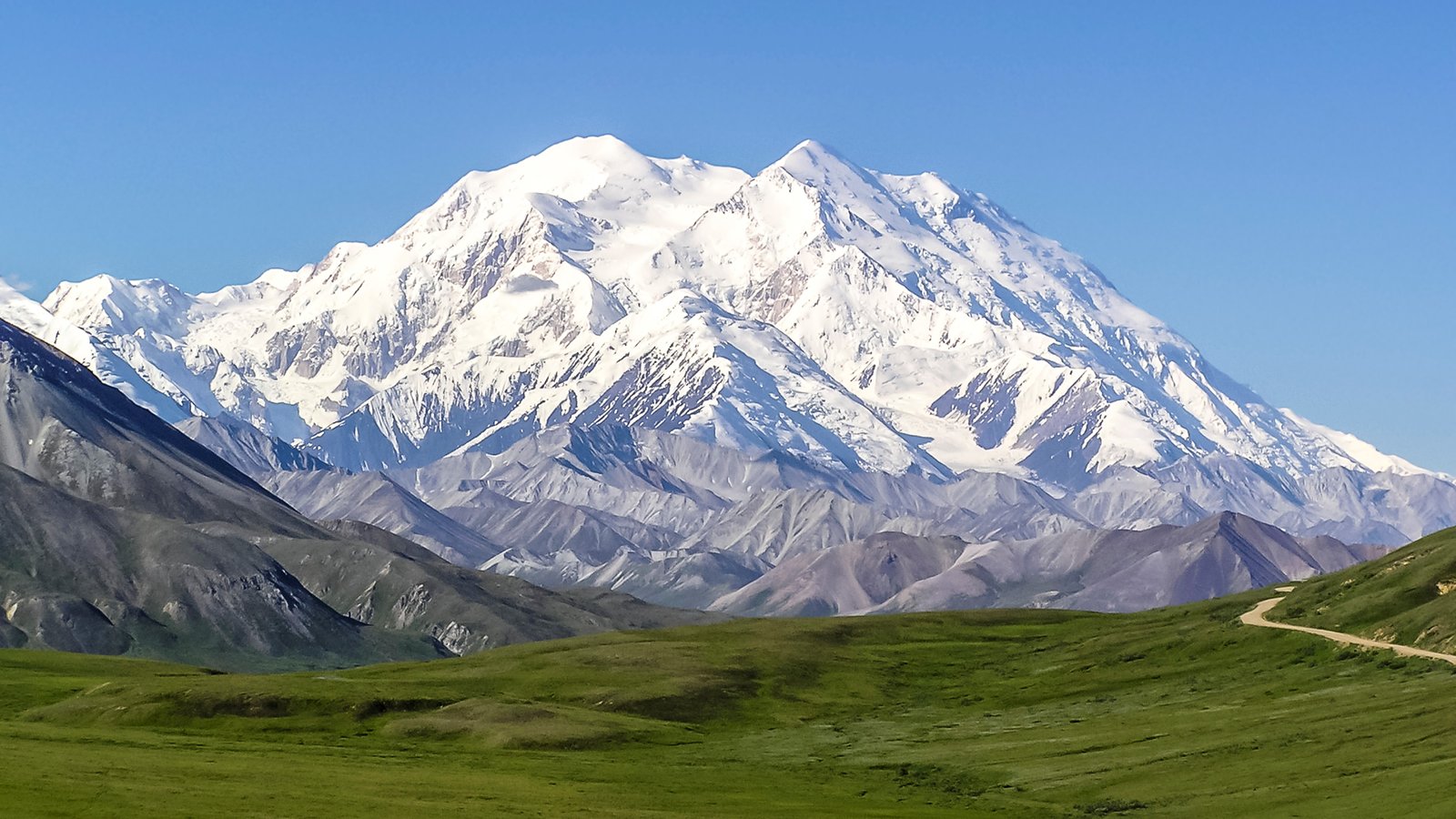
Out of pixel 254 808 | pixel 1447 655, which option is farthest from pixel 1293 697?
pixel 254 808

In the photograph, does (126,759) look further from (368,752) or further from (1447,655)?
(1447,655)

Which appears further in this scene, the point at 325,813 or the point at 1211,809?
the point at 1211,809

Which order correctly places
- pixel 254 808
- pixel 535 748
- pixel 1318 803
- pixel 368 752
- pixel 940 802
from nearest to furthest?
pixel 254 808 < pixel 1318 803 < pixel 940 802 < pixel 368 752 < pixel 535 748

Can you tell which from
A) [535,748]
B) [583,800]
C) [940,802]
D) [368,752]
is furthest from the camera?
[535,748]

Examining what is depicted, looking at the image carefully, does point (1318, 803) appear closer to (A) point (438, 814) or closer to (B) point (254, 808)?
(A) point (438, 814)

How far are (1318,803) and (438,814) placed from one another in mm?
56523

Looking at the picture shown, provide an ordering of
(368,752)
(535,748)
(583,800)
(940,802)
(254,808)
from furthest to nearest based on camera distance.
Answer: (535,748), (368,752), (940,802), (583,800), (254,808)

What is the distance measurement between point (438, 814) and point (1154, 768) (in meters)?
60.3

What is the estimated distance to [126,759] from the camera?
14025 cm

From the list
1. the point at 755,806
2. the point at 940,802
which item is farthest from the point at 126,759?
the point at 940,802

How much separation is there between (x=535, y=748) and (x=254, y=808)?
67.1 metres

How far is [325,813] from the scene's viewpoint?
120 metres

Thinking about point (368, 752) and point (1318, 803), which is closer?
point (1318, 803)

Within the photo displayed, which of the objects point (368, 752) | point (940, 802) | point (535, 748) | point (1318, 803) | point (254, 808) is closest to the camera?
point (254, 808)
